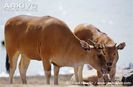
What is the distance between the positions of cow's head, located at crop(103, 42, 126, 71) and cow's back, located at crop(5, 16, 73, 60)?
0.25m

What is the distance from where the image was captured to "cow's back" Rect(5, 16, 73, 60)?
260 cm

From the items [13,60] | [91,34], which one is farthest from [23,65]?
[91,34]

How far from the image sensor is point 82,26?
114 inches

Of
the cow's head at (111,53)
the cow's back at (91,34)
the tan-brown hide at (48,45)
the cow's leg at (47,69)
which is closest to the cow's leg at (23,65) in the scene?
the tan-brown hide at (48,45)

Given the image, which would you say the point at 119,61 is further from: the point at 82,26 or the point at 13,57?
the point at 13,57

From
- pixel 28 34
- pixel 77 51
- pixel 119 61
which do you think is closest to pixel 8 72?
pixel 28 34

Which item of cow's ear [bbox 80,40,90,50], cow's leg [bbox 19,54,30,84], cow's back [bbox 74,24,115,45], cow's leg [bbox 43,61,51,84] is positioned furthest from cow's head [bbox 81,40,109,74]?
cow's leg [bbox 19,54,30,84]

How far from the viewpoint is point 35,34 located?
2.66 meters

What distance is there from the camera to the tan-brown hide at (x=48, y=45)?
8.43ft

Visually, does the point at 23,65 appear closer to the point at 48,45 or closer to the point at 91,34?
the point at 48,45

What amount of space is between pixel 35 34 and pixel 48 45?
13 centimetres

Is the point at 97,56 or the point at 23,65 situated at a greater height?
the point at 97,56

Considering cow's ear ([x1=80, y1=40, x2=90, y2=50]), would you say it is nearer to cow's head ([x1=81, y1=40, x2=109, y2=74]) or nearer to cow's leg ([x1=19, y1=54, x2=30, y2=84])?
cow's head ([x1=81, y1=40, x2=109, y2=74])

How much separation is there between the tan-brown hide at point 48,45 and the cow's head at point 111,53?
0.04 metres
